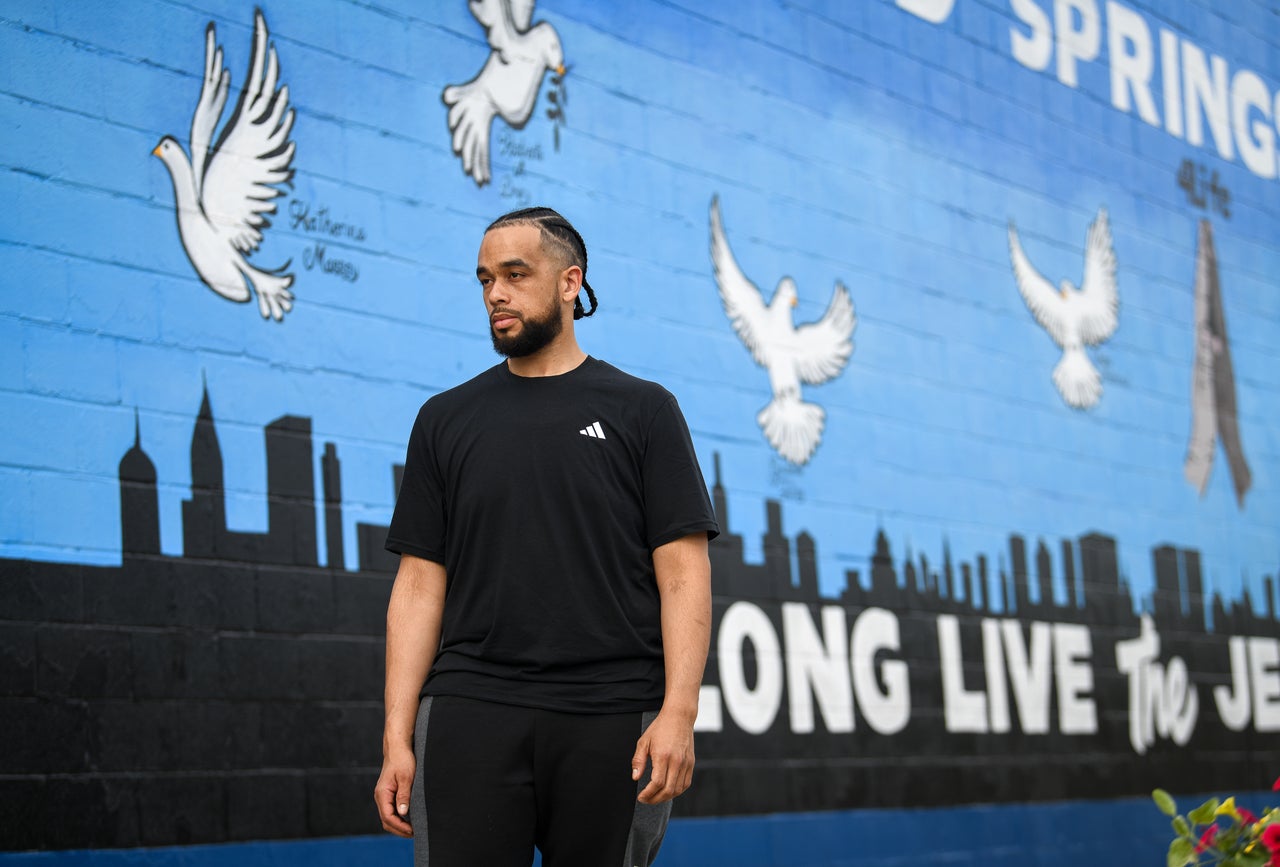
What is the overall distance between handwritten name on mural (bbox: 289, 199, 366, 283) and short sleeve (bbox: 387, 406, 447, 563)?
2246 millimetres

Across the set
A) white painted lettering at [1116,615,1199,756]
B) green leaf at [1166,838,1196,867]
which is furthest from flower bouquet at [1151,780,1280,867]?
white painted lettering at [1116,615,1199,756]

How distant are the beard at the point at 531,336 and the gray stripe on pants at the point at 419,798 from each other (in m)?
0.64

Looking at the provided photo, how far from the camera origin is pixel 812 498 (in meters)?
7.09

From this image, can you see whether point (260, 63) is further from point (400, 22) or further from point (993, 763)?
point (993, 763)

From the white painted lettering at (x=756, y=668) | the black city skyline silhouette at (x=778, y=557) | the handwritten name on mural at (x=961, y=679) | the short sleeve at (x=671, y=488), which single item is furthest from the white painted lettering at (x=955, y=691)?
the short sleeve at (x=671, y=488)

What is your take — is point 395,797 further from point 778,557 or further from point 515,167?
point 778,557

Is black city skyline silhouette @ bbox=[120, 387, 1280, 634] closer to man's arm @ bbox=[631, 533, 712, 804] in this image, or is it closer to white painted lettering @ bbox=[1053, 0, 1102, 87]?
man's arm @ bbox=[631, 533, 712, 804]

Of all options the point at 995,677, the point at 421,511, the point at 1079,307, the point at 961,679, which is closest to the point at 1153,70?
the point at 1079,307

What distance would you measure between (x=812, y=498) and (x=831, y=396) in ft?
1.58

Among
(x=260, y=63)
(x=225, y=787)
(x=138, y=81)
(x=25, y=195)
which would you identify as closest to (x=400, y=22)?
(x=260, y=63)

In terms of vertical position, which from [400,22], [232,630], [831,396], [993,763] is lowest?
[993,763]

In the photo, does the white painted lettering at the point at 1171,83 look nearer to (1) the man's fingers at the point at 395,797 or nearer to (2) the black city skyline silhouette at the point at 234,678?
(2) the black city skyline silhouette at the point at 234,678

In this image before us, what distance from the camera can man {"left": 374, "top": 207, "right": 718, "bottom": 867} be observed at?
2.89 meters

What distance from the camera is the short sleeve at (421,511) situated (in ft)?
10.2
